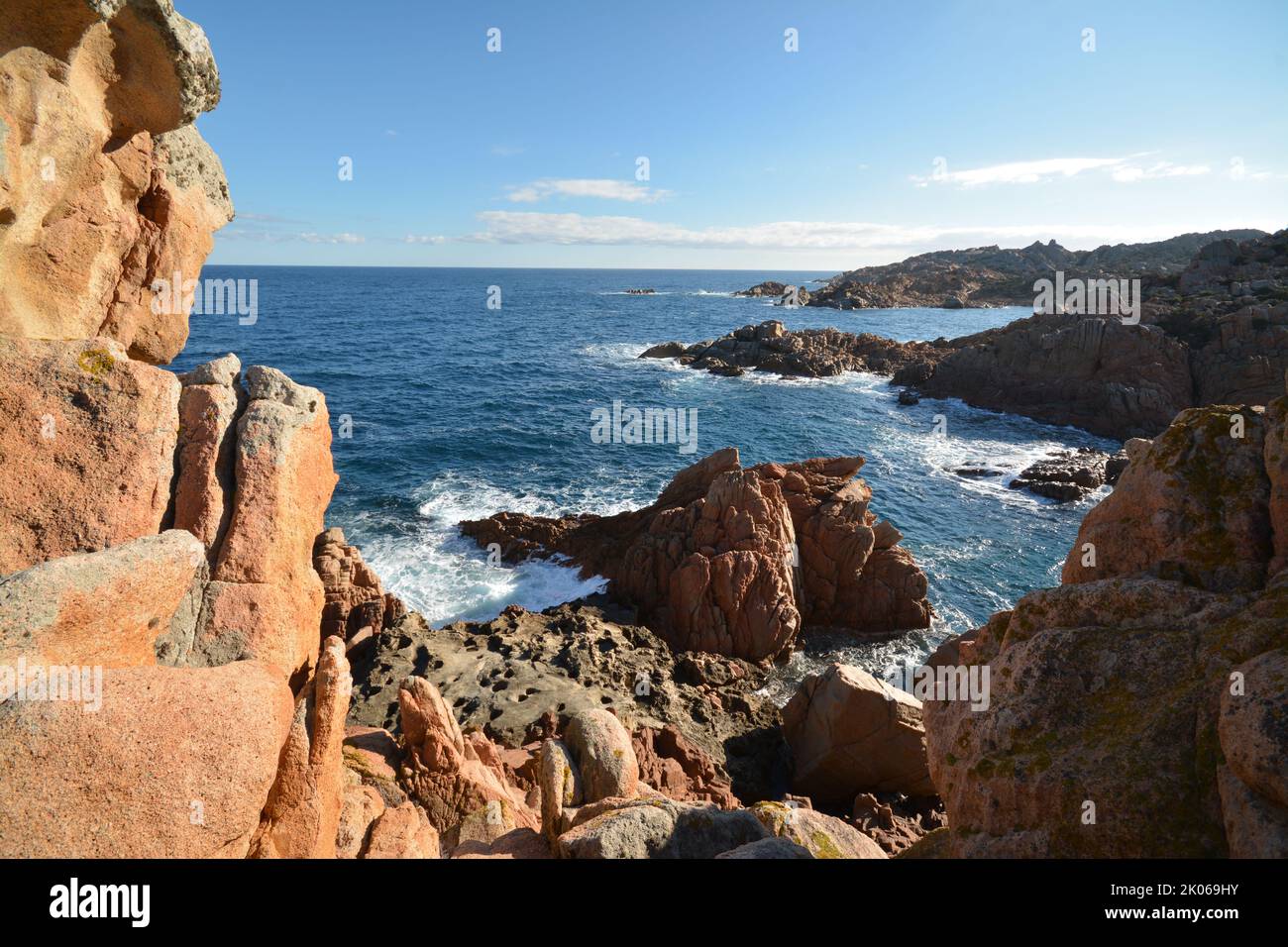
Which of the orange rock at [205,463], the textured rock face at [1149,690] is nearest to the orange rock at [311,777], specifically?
the orange rock at [205,463]

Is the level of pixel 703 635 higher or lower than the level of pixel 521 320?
lower

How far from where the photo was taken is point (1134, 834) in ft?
20.2

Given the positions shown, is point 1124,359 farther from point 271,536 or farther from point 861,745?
point 271,536

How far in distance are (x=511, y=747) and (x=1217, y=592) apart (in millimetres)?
17077

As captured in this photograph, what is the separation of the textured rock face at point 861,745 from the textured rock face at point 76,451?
57.0 feet

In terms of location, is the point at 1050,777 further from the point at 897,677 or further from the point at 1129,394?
the point at 1129,394

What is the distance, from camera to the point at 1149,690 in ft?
23.2

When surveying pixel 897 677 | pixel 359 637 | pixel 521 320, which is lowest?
pixel 897 677

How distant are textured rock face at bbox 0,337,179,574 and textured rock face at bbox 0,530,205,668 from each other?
27.5 inches

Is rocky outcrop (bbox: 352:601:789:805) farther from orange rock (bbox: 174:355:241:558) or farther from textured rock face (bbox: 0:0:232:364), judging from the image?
textured rock face (bbox: 0:0:232:364)

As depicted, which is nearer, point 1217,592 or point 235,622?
point 1217,592
